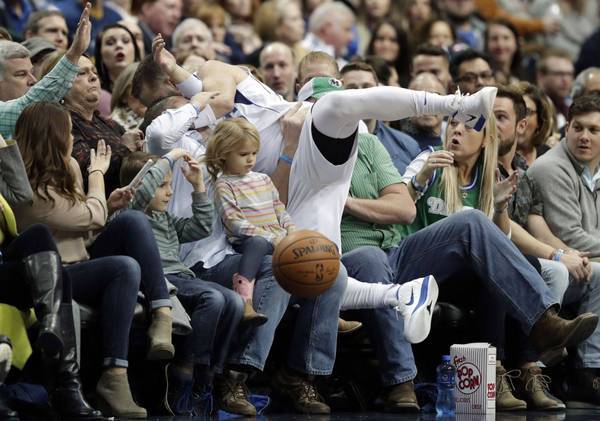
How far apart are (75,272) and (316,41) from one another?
6.00 metres

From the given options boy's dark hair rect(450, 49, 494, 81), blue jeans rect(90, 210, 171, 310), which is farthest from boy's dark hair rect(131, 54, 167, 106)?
boy's dark hair rect(450, 49, 494, 81)

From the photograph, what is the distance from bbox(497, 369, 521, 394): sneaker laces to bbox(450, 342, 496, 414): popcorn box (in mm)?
366

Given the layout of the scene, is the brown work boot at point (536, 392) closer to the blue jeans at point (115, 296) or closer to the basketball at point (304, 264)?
the basketball at point (304, 264)

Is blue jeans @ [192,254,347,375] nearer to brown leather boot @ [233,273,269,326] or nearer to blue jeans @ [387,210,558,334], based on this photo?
brown leather boot @ [233,273,269,326]

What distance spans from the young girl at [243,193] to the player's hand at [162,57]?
0.59 meters

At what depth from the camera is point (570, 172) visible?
847 cm

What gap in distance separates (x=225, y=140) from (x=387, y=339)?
1302mm

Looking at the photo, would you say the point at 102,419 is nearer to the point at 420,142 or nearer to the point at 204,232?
the point at 204,232

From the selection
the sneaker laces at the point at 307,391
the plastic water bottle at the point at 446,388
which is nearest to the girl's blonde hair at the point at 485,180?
the plastic water bottle at the point at 446,388

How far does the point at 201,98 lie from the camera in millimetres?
7328

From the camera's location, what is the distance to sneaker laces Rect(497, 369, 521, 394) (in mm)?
7398

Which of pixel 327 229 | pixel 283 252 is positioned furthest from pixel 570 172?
A: pixel 283 252

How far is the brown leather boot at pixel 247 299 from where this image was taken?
21.7 feet

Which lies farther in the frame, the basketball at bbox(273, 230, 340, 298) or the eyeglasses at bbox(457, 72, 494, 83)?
the eyeglasses at bbox(457, 72, 494, 83)
